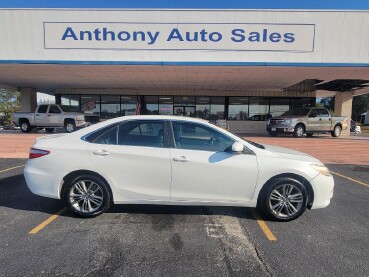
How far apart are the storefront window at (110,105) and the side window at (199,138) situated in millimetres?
20508

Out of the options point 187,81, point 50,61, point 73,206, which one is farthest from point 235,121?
point 73,206

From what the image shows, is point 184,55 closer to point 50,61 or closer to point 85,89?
point 50,61

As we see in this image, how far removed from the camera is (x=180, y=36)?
543 inches

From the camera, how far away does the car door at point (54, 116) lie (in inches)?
712

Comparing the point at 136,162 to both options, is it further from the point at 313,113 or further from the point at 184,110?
the point at 184,110

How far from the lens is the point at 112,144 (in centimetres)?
413

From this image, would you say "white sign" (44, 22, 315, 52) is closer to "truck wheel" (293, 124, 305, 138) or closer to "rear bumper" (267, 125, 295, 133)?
"rear bumper" (267, 125, 295, 133)

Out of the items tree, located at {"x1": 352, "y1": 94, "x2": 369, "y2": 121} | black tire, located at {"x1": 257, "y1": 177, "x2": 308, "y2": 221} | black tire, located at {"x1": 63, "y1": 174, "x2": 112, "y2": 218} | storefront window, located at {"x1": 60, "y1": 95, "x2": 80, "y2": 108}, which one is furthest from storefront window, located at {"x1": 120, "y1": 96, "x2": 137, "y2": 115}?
tree, located at {"x1": 352, "y1": 94, "x2": 369, "y2": 121}

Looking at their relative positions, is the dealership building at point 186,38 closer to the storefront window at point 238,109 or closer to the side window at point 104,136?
the storefront window at point 238,109

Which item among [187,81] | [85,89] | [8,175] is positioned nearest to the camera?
[8,175]

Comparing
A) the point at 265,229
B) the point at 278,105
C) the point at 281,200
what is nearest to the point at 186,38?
the point at 281,200

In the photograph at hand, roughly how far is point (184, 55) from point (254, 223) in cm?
1127

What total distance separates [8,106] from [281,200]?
5454 centimetres

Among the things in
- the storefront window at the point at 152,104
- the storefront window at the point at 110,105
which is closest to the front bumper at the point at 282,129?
the storefront window at the point at 152,104
